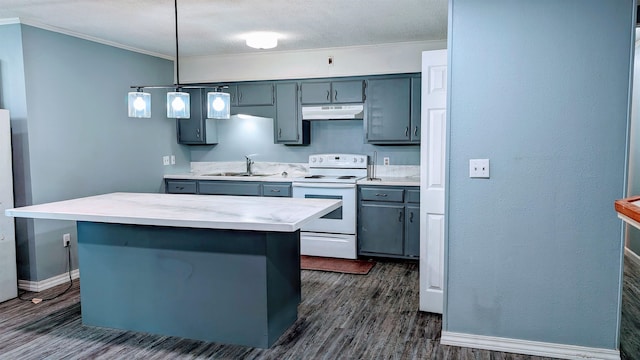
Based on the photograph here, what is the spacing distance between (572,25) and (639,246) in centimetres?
332

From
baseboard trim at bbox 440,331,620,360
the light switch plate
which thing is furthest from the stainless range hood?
baseboard trim at bbox 440,331,620,360

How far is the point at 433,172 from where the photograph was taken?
3334mm

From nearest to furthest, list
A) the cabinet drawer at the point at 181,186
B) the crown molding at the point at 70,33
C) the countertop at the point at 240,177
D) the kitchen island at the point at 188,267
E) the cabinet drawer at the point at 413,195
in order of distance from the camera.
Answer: the kitchen island at the point at 188,267
the crown molding at the point at 70,33
the cabinet drawer at the point at 413,195
the countertop at the point at 240,177
the cabinet drawer at the point at 181,186

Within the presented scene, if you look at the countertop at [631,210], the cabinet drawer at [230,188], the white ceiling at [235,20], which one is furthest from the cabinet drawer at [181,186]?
the countertop at [631,210]

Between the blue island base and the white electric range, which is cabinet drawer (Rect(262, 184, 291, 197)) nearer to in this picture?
the white electric range

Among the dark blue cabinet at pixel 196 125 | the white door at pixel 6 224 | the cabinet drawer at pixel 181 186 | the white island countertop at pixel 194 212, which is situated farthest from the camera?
the dark blue cabinet at pixel 196 125

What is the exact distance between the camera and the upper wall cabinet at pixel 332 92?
5.14 metres

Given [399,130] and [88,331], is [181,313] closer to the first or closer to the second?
[88,331]

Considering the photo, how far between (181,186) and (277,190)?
4.08 ft

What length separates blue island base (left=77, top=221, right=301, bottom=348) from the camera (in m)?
2.89

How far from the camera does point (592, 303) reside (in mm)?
2725

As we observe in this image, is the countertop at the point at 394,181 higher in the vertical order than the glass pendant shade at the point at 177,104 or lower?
lower

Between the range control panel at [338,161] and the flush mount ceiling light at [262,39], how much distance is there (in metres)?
1.50

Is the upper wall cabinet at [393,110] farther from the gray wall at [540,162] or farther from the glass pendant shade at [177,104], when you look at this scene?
the glass pendant shade at [177,104]
